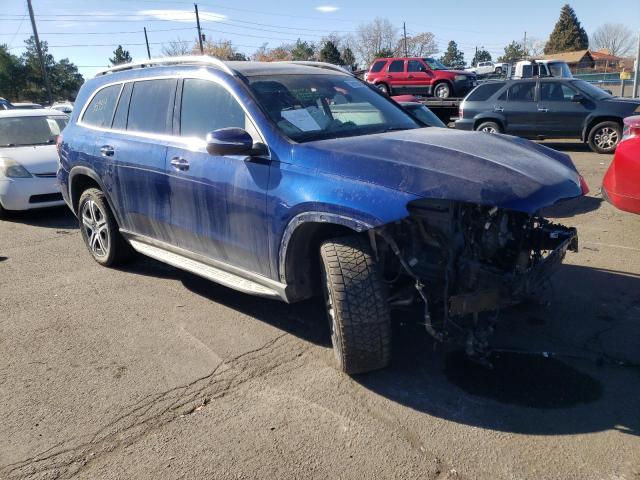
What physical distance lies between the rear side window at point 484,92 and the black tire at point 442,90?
7011 mm

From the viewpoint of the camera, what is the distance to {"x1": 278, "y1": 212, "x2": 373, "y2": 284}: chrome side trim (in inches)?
118

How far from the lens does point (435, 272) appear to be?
10.8 feet

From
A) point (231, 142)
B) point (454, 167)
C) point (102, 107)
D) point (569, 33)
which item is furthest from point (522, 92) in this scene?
point (569, 33)

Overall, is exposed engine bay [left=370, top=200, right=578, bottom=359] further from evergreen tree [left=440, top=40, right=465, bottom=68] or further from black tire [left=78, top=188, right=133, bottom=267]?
evergreen tree [left=440, top=40, right=465, bottom=68]

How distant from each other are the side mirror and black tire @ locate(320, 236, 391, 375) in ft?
2.73

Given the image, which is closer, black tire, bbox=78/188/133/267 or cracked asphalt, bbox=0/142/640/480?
cracked asphalt, bbox=0/142/640/480

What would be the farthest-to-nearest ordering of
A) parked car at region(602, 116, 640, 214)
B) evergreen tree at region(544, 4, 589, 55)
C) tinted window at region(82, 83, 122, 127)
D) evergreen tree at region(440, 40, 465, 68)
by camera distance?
evergreen tree at region(440, 40, 465, 68) < evergreen tree at region(544, 4, 589, 55) < tinted window at region(82, 83, 122, 127) < parked car at region(602, 116, 640, 214)

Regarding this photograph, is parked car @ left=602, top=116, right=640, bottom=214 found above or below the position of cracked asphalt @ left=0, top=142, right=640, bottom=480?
above

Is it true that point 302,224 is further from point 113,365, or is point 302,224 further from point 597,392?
point 597,392

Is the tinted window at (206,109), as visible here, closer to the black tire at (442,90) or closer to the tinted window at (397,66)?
the black tire at (442,90)

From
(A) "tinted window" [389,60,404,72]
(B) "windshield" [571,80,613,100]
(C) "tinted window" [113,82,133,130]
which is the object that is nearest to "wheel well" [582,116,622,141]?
(B) "windshield" [571,80,613,100]

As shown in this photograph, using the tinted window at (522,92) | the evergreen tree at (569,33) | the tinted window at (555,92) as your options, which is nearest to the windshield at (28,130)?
the tinted window at (522,92)

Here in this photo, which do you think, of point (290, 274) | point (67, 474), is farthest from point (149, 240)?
point (67, 474)

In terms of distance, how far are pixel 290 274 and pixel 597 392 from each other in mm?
1960
